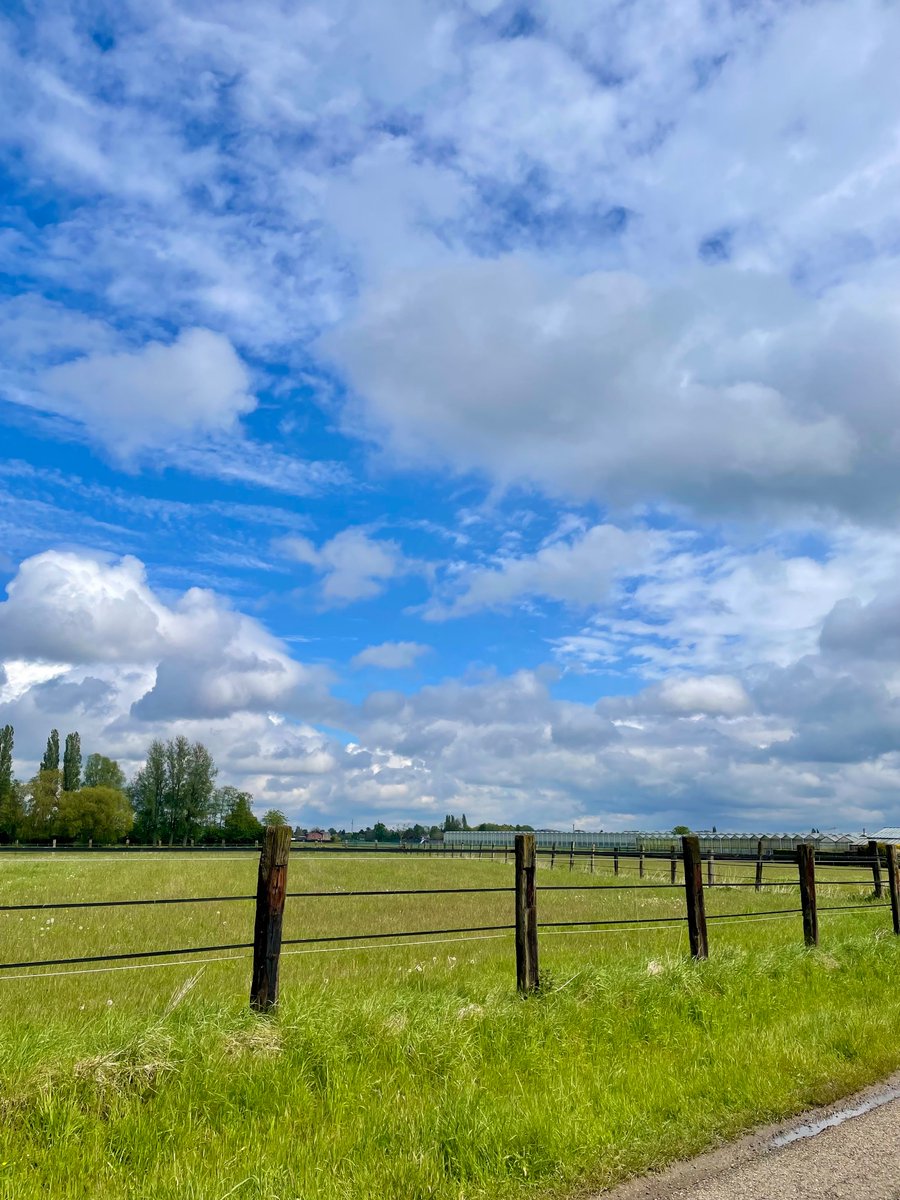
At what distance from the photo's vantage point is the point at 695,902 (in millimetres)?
11703

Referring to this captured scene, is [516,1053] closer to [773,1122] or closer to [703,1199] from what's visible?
[773,1122]

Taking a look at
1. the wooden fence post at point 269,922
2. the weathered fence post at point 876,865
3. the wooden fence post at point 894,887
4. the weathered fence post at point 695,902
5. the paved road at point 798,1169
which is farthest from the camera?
the weathered fence post at point 876,865

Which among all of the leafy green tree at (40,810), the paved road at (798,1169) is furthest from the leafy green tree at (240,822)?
the paved road at (798,1169)

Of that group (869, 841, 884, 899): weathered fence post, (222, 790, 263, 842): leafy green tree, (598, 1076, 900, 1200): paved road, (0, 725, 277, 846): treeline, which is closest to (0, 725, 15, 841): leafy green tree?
(0, 725, 277, 846): treeline

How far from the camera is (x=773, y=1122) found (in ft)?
21.0

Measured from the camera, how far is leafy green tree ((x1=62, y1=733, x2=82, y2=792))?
12962cm

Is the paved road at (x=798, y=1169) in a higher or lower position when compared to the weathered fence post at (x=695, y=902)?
lower

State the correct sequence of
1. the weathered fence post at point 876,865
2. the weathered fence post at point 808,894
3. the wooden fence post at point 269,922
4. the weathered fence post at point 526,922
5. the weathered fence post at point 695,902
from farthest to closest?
the weathered fence post at point 876,865 < the weathered fence post at point 808,894 < the weathered fence post at point 695,902 < the weathered fence post at point 526,922 < the wooden fence post at point 269,922

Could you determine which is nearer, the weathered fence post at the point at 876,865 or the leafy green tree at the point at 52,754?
the weathered fence post at the point at 876,865

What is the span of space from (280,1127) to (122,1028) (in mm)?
1772

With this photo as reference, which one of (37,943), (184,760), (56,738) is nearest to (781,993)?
(37,943)

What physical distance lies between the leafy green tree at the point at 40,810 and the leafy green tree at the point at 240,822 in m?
25.9

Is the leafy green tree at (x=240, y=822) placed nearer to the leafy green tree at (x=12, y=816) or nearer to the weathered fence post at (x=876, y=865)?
the leafy green tree at (x=12, y=816)

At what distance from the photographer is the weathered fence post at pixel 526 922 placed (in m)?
9.40
